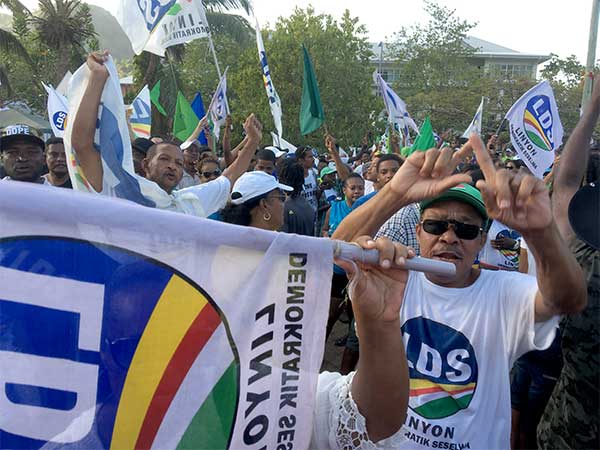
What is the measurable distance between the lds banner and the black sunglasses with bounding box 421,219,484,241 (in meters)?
0.83

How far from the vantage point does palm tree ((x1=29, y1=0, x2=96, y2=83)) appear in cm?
2089

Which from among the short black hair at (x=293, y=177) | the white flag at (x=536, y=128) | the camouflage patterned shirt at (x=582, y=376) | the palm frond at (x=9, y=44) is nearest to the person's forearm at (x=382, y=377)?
the camouflage patterned shirt at (x=582, y=376)

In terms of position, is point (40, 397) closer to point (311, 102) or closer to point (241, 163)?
point (241, 163)

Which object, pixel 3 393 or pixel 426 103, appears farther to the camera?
pixel 426 103

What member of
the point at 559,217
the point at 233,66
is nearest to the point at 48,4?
the point at 233,66

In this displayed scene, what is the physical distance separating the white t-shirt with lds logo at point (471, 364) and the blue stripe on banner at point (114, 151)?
1297mm

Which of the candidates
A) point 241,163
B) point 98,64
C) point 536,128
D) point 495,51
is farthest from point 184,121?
point 495,51

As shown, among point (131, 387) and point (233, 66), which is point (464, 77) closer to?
point (233, 66)

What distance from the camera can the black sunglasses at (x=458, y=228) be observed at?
1978mm

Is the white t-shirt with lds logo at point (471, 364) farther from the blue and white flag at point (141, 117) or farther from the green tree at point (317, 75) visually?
the green tree at point (317, 75)

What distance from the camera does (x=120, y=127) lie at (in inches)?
90.0

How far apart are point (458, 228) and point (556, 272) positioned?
1.44 feet

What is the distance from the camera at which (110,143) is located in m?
2.23

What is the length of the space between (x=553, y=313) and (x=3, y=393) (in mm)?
1512
